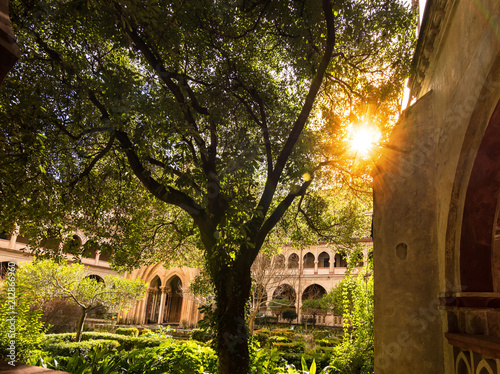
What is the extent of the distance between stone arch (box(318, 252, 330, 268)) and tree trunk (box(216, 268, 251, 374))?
24663 mm

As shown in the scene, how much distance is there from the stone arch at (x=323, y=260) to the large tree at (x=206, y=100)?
23.3 metres

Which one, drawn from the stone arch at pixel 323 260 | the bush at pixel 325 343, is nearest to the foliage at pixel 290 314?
the stone arch at pixel 323 260

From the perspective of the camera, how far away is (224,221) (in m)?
4.48

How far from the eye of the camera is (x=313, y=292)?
89.0ft

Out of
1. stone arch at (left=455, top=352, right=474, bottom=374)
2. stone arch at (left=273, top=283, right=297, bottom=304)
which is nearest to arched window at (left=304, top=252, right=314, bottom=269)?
stone arch at (left=273, top=283, right=297, bottom=304)

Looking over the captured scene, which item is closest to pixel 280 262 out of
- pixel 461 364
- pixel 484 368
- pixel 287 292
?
pixel 287 292

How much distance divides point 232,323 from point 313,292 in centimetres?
2371

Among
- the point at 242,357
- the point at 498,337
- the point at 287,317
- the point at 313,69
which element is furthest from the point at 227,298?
the point at 287,317

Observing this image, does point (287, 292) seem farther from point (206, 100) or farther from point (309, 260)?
point (206, 100)

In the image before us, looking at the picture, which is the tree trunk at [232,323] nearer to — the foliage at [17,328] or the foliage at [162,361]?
the foliage at [162,361]

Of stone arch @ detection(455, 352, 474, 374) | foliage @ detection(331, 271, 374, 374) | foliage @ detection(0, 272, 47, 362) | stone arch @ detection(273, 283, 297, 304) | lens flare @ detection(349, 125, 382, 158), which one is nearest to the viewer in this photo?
stone arch @ detection(455, 352, 474, 374)

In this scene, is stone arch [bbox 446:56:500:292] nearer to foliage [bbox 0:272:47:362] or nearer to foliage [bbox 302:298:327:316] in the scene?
foliage [bbox 0:272:47:362]

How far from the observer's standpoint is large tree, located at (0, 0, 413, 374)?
15.0 ft

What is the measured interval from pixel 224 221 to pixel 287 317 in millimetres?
22614
